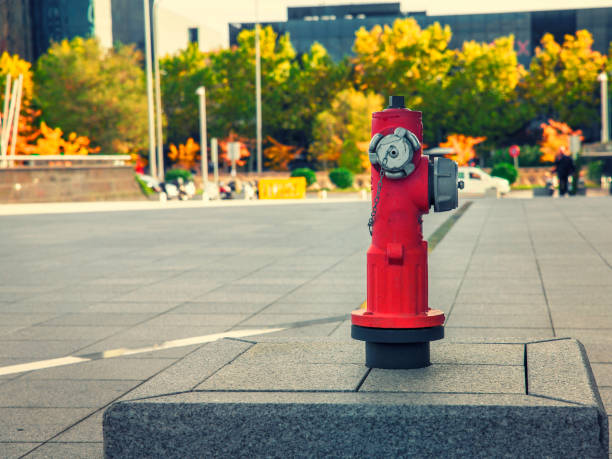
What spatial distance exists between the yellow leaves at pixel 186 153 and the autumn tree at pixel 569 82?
2740 centimetres

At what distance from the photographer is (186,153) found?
240ft

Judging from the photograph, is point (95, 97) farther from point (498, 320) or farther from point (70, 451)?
point (70, 451)

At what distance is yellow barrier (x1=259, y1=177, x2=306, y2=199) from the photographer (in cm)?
3825

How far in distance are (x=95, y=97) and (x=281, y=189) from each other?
82.8 ft

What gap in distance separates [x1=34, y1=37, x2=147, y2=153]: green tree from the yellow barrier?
956 inches

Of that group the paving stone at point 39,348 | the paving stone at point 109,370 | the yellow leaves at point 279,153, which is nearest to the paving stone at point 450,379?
the paving stone at point 109,370

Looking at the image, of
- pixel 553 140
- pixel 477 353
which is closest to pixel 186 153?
pixel 553 140

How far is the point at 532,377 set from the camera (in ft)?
13.2

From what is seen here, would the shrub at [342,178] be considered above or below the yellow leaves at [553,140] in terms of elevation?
below

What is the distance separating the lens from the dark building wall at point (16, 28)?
82875 millimetres

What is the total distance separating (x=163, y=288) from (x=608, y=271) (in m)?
5.30

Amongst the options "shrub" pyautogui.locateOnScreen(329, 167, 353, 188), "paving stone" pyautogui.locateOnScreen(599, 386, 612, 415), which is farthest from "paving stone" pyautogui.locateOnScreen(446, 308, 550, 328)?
"shrub" pyautogui.locateOnScreen(329, 167, 353, 188)

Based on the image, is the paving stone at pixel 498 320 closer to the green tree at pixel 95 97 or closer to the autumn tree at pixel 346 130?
the autumn tree at pixel 346 130

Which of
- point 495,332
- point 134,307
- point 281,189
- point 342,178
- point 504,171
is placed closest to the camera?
point 495,332
